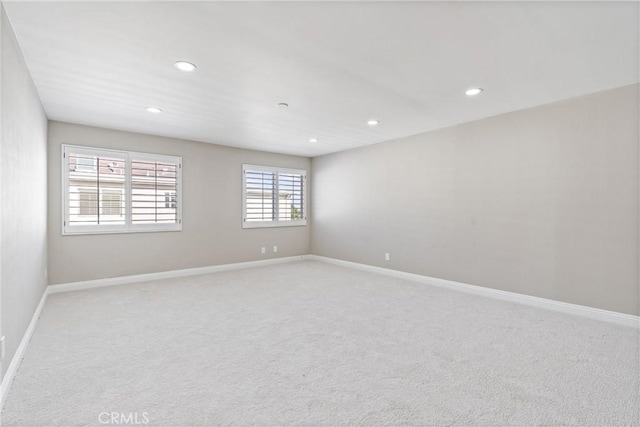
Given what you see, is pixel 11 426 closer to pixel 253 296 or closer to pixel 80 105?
pixel 253 296

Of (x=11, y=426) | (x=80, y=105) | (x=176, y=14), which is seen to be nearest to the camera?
(x=11, y=426)

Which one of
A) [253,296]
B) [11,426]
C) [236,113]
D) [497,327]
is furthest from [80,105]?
[497,327]

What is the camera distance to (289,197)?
22.5 ft

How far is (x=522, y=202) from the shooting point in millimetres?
3928

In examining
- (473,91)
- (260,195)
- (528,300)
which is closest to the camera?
(473,91)

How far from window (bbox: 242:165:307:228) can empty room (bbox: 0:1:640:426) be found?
0.54 ft

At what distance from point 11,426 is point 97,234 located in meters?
3.43

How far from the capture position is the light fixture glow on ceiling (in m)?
2.65

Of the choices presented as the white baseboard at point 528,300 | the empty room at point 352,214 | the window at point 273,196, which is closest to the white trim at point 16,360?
the empty room at point 352,214

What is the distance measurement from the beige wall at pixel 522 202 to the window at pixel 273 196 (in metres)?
1.64

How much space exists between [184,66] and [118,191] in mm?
2932
